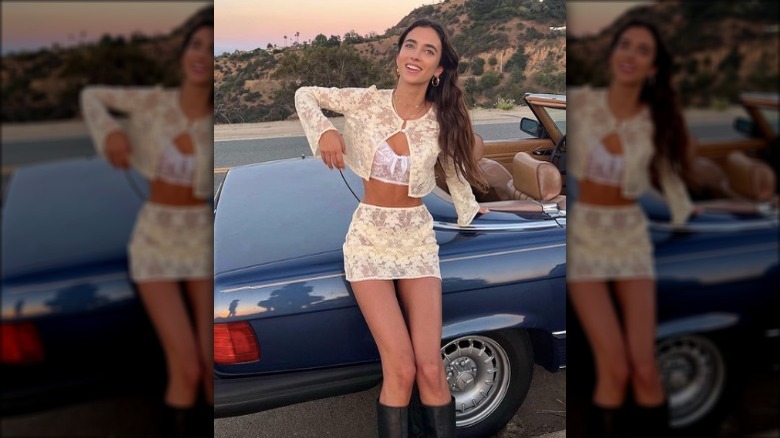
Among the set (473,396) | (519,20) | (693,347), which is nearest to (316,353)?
(473,396)

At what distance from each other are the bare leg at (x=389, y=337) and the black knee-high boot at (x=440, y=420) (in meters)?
0.10

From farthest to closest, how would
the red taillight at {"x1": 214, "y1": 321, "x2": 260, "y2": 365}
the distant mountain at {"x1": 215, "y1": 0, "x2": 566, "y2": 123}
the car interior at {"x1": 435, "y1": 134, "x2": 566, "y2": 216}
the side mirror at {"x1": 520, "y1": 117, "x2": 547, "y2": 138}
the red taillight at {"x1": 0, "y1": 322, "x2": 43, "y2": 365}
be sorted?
the side mirror at {"x1": 520, "y1": 117, "x2": 547, "y2": 138}
the car interior at {"x1": 435, "y1": 134, "x2": 566, "y2": 216}
the distant mountain at {"x1": 215, "y1": 0, "x2": 566, "y2": 123}
the red taillight at {"x1": 214, "y1": 321, "x2": 260, "y2": 365}
the red taillight at {"x1": 0, "y1": 322, "x2": 43, "y2": 365}

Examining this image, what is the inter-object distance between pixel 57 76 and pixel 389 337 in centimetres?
164

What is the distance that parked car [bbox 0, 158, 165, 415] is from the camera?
0.91 m

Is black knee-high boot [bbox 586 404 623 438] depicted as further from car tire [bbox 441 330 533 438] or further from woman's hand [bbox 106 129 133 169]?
car tire [bbox 441 330 533 438]

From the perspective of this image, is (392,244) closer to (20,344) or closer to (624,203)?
(624,203)

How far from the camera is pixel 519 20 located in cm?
332

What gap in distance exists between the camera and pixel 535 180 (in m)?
3.23

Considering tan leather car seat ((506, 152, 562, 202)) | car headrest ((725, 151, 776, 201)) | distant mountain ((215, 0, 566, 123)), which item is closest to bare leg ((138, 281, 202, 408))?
car headrest ((725, 151, 776, 201))

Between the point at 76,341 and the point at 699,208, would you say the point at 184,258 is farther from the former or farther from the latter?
the point at 699,208

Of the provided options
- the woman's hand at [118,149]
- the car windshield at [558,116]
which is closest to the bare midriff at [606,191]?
the woman's hand at [118,149]

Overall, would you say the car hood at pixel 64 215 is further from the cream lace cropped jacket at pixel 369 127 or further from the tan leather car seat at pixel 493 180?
the tan leather car seat at pixel 493 180

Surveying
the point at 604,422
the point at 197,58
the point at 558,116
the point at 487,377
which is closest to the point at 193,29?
the point at 197,58

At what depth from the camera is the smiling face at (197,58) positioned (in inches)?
38.6
